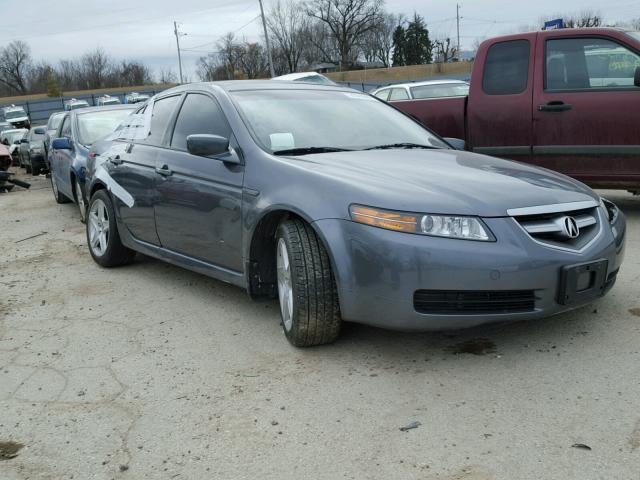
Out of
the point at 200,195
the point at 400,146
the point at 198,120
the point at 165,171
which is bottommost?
the point at 200,195

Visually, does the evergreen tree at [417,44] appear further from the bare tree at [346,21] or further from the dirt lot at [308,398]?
the dirt lot at [308,398]

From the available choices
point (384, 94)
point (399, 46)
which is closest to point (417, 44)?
point (399, 46)

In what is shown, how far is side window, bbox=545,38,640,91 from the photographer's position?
20.5 ft

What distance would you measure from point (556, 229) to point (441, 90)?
9622mm

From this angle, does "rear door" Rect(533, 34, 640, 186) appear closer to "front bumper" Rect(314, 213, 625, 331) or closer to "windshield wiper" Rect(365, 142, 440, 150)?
"windshield wiper" Rect(365, 142, 440, 150)

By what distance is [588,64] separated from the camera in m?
6.43

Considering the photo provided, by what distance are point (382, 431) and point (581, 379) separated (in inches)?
40.5

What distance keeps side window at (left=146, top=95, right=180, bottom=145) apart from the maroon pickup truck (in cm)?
345

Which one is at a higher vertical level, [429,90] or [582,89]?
[582,89]

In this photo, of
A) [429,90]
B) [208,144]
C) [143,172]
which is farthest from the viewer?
[429,90]

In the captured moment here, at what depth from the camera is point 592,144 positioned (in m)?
6.37

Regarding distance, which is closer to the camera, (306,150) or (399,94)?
(306,150)

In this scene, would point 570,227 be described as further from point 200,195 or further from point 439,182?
point 200,195

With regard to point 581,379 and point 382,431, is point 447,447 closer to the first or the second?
point 382,431
